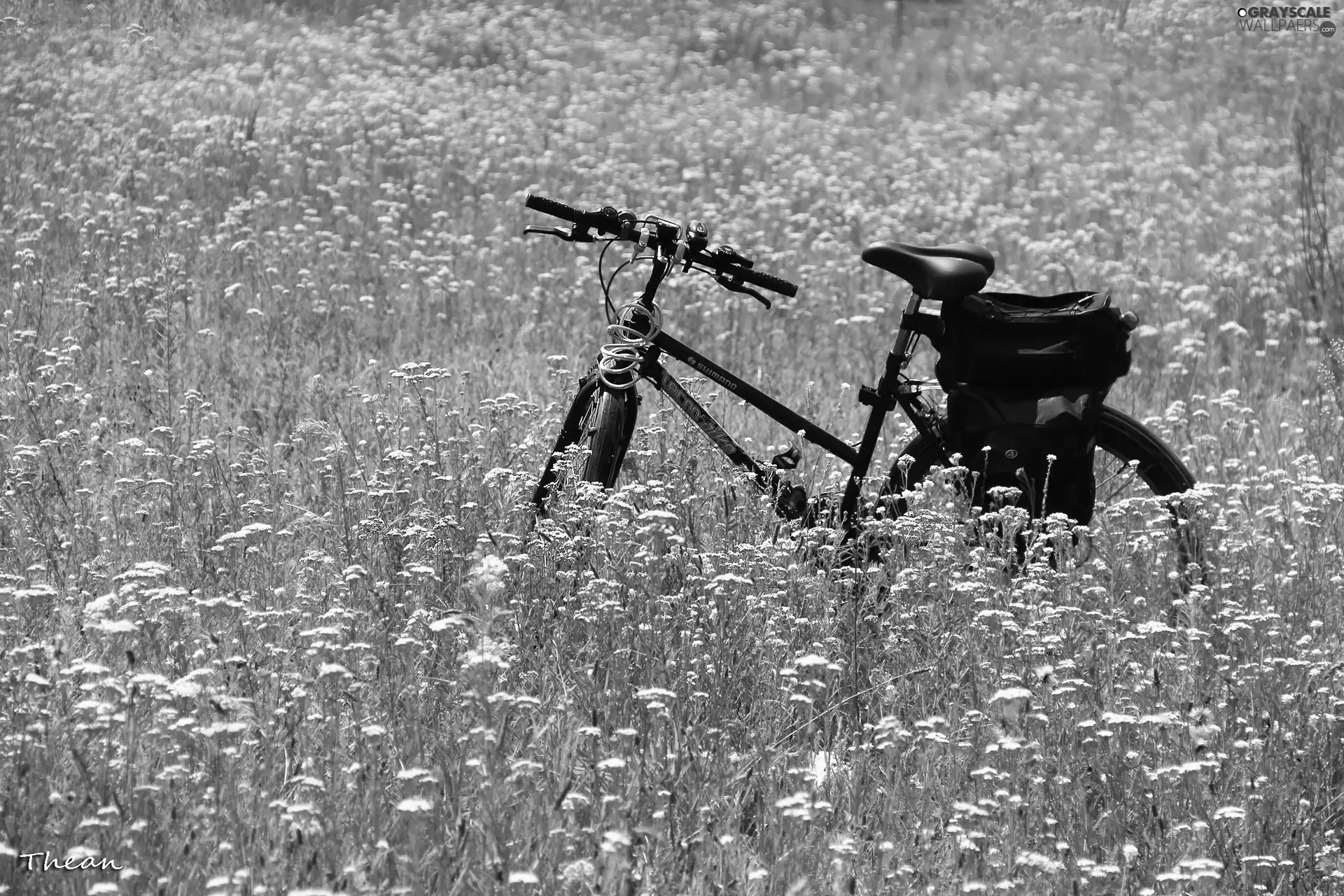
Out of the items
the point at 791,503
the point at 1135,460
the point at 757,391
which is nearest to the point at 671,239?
the point at 757,391

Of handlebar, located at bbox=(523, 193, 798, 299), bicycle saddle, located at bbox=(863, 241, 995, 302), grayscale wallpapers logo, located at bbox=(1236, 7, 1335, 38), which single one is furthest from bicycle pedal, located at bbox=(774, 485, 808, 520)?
grayscale wallpapers logo, located at bbox=(1236, 7, 1335, 38)

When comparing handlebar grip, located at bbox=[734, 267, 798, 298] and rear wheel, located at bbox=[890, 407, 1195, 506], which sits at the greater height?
handlebar grip, located at bbox=[734, 267, 798, 298]

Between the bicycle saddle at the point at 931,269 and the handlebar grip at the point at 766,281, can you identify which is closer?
the handlebar grip at the point at 766,281

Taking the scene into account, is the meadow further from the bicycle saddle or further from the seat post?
the bicycle saddle

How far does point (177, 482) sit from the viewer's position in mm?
5289

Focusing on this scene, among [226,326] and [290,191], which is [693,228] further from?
[290,191]

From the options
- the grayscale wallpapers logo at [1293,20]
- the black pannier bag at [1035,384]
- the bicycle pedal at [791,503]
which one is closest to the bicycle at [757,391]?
the bicycle pedal at [791,503]

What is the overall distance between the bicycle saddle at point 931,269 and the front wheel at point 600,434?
101 centimetres

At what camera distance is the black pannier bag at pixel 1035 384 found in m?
4.61

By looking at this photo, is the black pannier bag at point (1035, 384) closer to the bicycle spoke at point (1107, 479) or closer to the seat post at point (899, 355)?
the seat post at point (899, 355)

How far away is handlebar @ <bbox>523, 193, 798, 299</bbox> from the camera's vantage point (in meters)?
4.37

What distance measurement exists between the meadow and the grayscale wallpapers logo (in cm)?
883

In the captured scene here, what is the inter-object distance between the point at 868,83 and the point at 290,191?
1131 centimetres

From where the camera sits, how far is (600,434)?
4.52 metres
